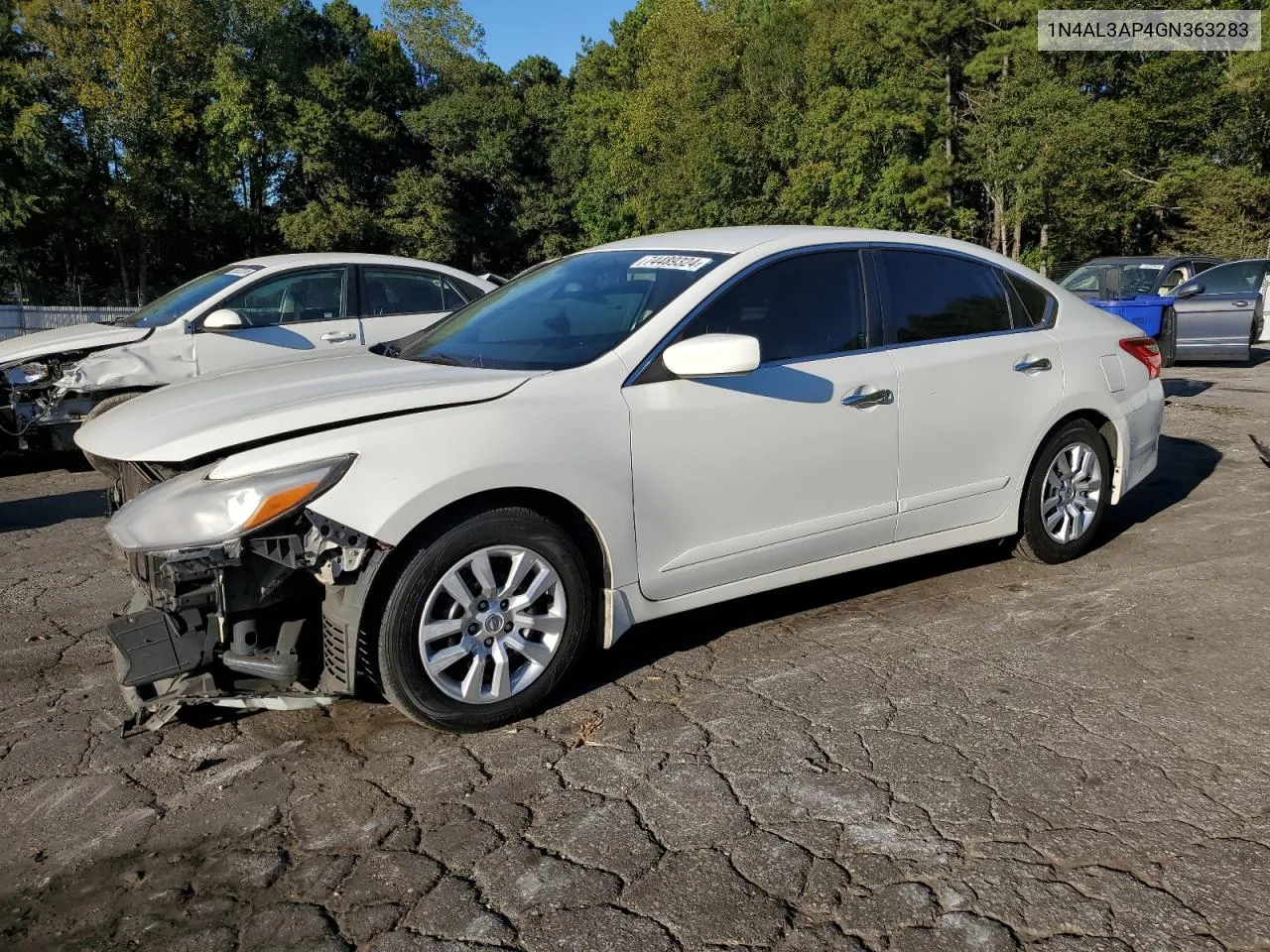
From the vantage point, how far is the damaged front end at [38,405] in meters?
7.73

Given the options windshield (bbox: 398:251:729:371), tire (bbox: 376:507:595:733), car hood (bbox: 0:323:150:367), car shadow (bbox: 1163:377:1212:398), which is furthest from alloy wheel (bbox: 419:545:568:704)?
car shadow (bbox: 1163:377:1212:398)

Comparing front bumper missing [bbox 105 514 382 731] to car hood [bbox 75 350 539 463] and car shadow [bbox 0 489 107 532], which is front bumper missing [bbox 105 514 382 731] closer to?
car hood [bbox 75 350 539 463]

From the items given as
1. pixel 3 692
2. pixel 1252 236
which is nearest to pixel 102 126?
pixel 1252 236

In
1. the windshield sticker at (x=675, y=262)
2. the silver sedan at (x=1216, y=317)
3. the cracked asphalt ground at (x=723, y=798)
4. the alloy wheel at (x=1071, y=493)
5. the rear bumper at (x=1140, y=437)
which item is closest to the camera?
the cracked asphalt ground at (x=723, y=798)

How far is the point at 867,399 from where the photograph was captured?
14.5 ft

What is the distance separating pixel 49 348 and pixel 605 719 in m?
6.02

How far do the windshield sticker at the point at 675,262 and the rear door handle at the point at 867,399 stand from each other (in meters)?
0.79

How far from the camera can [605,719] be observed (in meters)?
3.74

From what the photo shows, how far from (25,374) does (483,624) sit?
230 inches

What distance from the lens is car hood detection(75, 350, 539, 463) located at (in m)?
3.42

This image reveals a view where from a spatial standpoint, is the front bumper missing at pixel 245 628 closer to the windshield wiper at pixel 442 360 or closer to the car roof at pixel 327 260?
the windshield wiper at pixel 442 360

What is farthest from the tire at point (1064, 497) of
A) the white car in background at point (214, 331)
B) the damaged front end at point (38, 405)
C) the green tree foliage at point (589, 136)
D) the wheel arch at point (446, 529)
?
the green tree foliage at point (589, 136)

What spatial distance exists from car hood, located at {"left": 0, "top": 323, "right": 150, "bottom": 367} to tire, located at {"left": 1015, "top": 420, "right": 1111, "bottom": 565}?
6.20 meters

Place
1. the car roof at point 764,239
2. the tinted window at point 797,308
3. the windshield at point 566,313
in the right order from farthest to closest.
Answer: the car roof at point 764,239
the tinted window at point 797,308
the windshield at point 566,313
